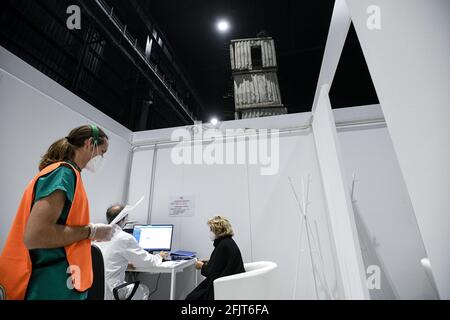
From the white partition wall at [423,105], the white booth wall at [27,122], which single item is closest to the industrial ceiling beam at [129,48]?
the white booth wall at [27,122]

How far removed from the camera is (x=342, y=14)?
1483 mm

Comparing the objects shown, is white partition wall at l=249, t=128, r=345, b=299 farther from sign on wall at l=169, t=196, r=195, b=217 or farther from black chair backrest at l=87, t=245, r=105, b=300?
black chair backrest at l=87, t=245, r=105, b=300

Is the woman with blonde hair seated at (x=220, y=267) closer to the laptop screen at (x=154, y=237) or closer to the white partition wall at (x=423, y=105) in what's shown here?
the laptop screen at (x=154, y=237)

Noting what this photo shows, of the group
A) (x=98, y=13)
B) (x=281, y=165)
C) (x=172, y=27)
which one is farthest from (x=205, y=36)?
(x=281, y=165)

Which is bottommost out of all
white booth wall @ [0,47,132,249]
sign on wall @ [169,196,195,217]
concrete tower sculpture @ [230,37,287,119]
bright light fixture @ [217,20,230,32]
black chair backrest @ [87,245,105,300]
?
black chair backrest @ [87,245,105,300]

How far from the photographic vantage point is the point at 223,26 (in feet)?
12.0

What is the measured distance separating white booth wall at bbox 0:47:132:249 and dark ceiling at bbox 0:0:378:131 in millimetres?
737

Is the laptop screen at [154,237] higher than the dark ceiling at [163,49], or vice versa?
the dark ceiling at [163,49]

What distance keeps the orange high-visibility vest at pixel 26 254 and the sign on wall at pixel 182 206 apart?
201cm

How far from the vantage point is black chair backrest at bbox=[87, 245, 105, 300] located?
3.90ft

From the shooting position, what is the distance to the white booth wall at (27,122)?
1.72 metres

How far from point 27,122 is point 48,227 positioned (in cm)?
175

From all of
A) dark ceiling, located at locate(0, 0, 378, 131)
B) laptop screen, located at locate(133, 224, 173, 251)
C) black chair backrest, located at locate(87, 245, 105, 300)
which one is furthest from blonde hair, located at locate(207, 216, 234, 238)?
dark ceiling, located at locate(0, 0, 378, 131)
